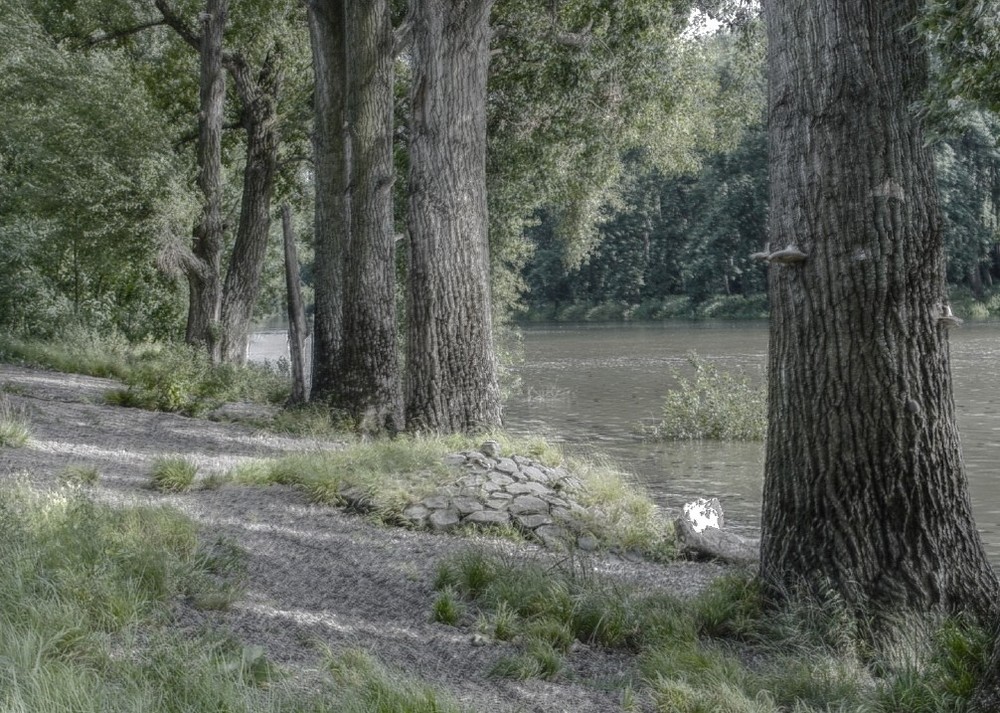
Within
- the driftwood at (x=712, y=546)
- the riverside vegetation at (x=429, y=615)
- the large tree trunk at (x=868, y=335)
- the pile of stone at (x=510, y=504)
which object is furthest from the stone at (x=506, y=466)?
the large tree trunk at (x=868, y=335)

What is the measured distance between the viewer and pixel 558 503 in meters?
9.10

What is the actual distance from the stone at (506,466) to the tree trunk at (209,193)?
13.2m

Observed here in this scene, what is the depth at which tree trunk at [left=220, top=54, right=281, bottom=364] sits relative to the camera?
74.5 feet

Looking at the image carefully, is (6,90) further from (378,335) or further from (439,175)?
(439,175)

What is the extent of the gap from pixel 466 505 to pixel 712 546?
79.4 inches

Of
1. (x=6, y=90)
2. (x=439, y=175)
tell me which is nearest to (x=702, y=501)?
(x=439, y=175)

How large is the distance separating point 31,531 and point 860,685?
4.33 m

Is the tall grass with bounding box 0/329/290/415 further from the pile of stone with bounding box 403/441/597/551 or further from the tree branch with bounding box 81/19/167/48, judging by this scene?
the pile of stone with bounding box 403/441/597/551

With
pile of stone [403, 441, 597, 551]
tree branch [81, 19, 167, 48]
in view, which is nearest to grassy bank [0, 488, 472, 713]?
pile of stone [403, 441, 597, 551]

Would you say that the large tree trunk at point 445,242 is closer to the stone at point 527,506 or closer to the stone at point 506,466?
the stone at point 506,466

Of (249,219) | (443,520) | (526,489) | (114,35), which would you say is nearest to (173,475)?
(443,520)

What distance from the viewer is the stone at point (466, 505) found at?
8859 millimetres

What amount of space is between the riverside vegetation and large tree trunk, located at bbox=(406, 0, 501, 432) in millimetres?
4665

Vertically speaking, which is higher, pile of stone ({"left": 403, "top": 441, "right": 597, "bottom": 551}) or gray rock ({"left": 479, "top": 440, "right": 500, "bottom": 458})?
gray rock ({"left": 479, "top": 440, "right": 500, "bottom": 458})
